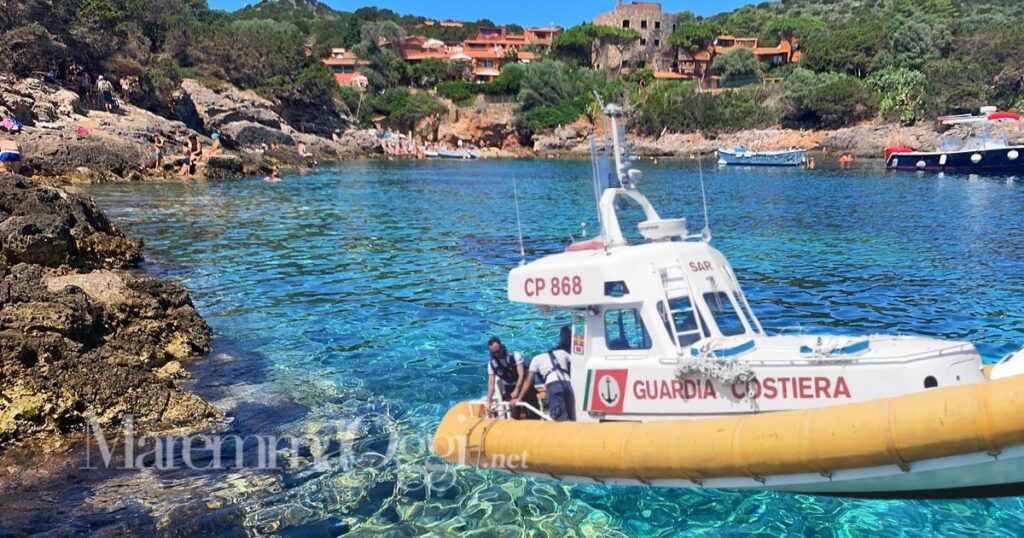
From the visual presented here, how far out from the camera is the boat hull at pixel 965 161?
5950cm

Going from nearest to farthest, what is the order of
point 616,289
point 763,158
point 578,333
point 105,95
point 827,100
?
point 616,289 → point 578,333 → point 105,95 → point 763,158 → point 827,100

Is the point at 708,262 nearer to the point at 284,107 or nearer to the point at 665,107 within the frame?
the point at 284,107

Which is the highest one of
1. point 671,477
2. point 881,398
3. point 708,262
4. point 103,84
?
point 103,84

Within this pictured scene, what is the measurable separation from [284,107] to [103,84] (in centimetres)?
3734

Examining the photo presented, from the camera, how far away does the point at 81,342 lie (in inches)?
456

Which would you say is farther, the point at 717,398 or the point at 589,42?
the point at 589,42

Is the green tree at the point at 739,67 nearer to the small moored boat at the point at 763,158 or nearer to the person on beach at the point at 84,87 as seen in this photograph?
the small moored boat at the point at 763,158

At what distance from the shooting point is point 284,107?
97.1m

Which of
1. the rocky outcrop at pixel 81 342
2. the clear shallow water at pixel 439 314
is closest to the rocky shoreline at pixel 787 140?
the clear shallow water at pixel 439 314

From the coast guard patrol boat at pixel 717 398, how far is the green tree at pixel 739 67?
410ft

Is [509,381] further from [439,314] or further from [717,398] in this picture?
[439,314]

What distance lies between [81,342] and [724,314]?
955 centimetres

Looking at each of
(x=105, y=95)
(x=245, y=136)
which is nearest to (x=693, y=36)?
(x=245, y=136)

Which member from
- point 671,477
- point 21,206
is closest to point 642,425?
point 671,477
